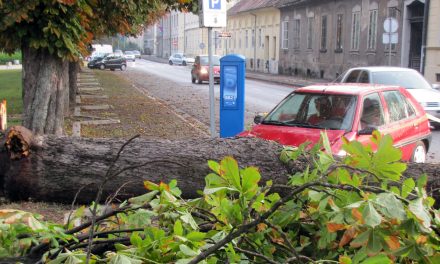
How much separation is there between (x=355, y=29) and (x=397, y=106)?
27479 mm

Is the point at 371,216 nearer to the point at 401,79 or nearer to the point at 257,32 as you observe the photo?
the point at 401,79

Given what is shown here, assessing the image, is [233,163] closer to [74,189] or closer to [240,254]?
[240,254]

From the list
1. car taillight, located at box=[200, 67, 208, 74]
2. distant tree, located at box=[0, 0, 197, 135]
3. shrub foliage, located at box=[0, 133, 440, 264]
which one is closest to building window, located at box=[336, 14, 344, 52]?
car taillight, located at box=[200, 67, 208, 74]

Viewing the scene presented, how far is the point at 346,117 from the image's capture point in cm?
706

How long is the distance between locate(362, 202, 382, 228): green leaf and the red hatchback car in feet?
16.1

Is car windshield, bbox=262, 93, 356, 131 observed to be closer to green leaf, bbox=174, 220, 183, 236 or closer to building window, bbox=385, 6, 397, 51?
green leaf, bbox=174, 220, 183, 236

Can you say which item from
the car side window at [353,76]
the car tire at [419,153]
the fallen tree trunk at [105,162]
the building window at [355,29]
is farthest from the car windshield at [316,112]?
the building window at [355,29]

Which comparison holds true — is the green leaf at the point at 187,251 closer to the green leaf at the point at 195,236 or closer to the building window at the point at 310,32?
the green leaf at the point at 195,236

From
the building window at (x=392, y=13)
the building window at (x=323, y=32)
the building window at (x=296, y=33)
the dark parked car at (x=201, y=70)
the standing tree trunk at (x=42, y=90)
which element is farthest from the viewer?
the building window at (x=296, y=33)

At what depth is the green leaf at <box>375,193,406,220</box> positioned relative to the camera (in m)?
1.65

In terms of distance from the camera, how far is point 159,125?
1432cm

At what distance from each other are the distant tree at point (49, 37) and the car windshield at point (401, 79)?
6136mm

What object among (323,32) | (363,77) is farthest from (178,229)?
(323,32)

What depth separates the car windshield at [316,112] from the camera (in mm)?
7066
